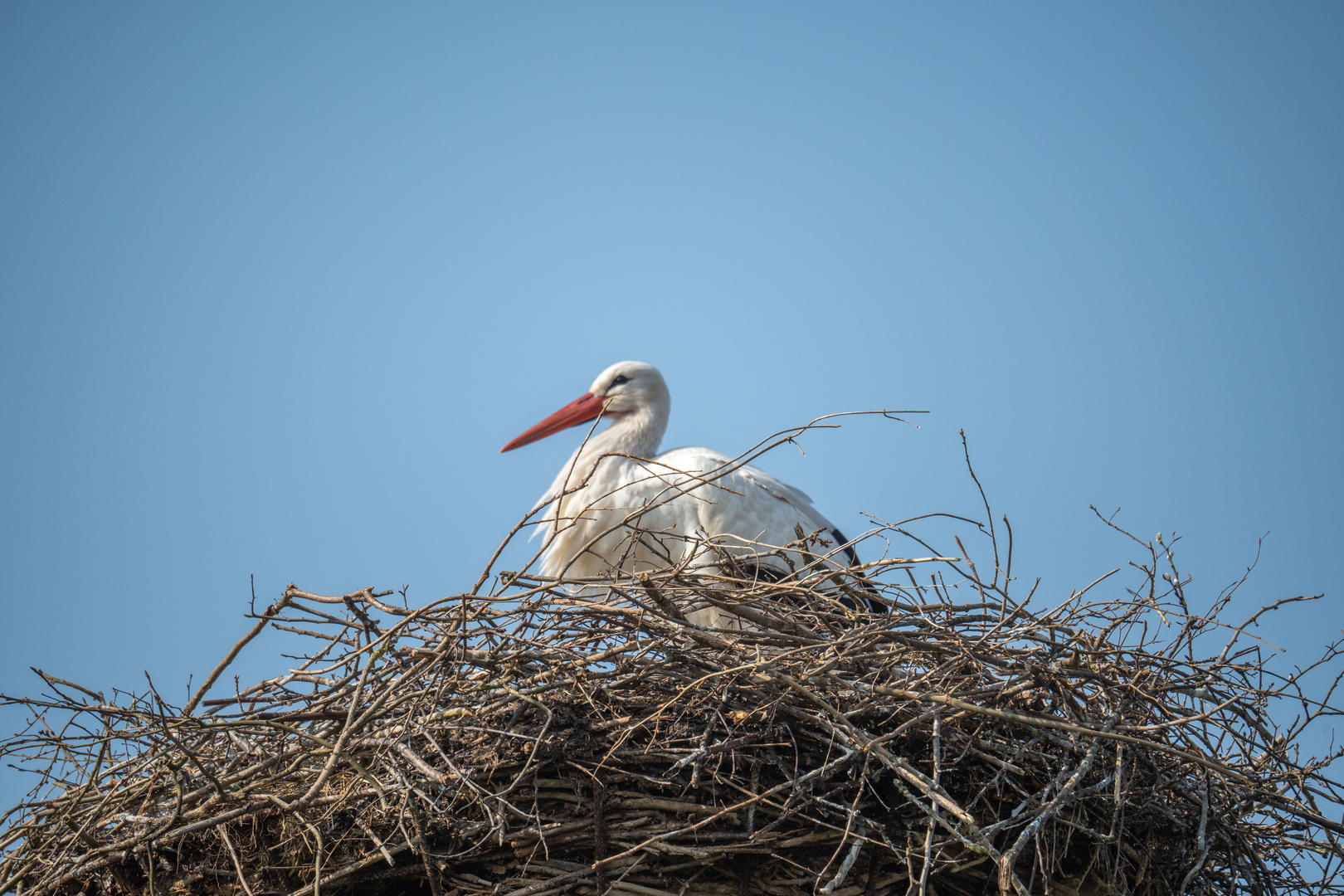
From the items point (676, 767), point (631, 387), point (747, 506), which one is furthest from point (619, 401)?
point (676, 767)

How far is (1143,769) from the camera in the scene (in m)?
2.00

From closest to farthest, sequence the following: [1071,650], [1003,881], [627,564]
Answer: [1003,881], [1071,650], [627,564]

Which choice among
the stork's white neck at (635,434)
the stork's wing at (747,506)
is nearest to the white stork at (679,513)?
the stork's wing at (747,506)

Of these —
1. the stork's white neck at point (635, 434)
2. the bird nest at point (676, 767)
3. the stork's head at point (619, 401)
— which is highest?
the stork's head at point (619, 401)

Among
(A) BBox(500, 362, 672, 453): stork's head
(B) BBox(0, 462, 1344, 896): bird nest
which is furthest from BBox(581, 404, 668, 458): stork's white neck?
(B) BBox(0, 462, 1344, 896): bird nest

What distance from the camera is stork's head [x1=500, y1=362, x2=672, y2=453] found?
15.6 feet

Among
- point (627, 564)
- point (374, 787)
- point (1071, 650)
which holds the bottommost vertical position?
point (374, 787)

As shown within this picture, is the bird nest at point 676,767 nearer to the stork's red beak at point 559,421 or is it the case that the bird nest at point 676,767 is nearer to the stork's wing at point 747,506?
the stork's wing at point 747,506

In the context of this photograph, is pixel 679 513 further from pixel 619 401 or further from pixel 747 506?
pixel 619 401

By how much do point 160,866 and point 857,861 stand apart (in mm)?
1352

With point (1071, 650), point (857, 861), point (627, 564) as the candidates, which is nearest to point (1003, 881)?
point (857, 861)

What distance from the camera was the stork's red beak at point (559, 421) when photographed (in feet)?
16.0

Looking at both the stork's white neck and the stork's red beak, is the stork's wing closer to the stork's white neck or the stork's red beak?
the stork's white neck

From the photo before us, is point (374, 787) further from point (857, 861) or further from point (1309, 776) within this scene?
point (1309, 776)
